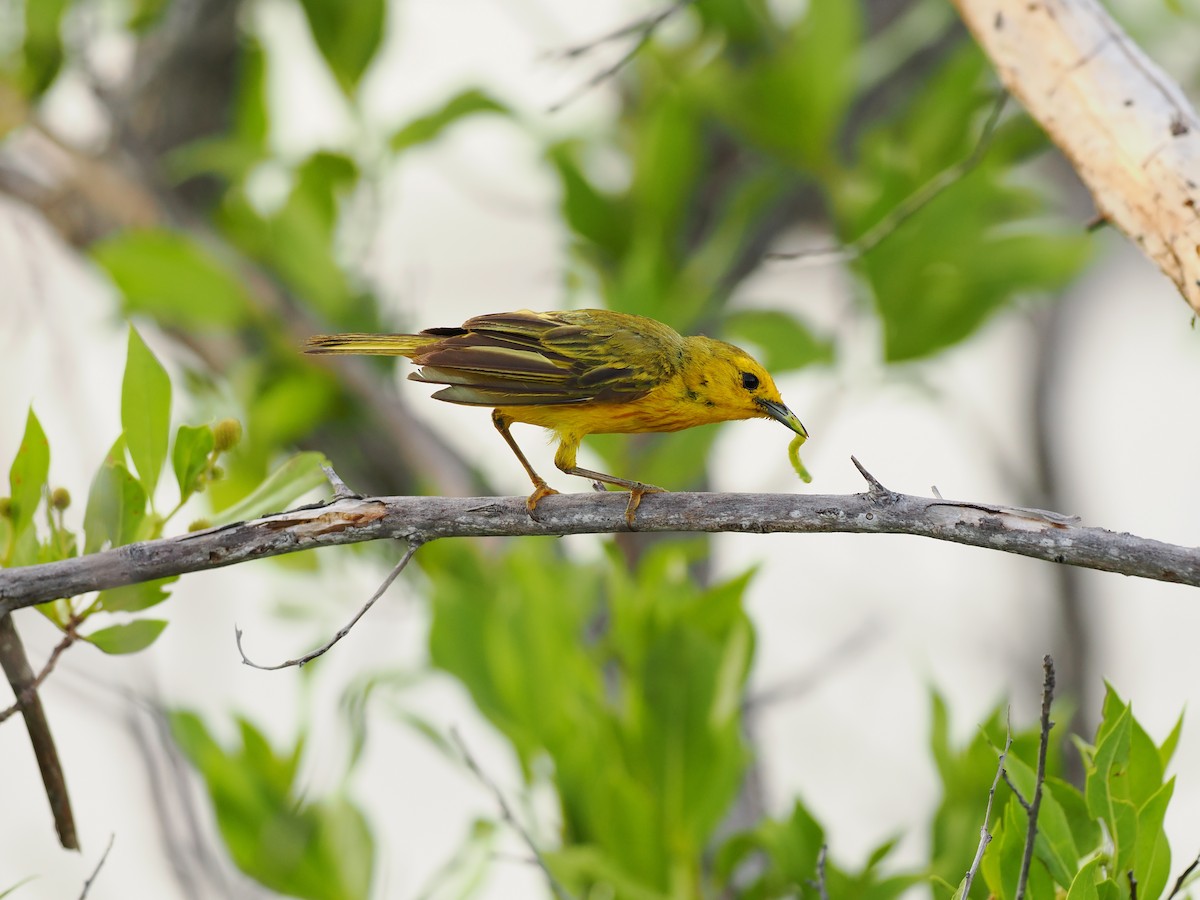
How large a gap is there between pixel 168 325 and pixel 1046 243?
3.92 metres

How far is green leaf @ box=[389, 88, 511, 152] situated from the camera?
457cm

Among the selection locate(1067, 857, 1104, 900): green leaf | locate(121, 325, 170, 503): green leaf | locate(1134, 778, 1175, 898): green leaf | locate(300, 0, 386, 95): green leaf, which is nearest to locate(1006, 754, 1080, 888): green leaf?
locate(1134, 778, 1175, 898): green leaf

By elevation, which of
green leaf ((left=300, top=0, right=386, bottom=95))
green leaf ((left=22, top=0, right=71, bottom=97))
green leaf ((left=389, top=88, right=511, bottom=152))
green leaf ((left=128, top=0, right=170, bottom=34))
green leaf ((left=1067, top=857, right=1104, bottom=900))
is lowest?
green leaf ((left=1067, top=857, right=1104, bottom=900))

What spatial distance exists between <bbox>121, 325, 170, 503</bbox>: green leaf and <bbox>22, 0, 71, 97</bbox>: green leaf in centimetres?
288

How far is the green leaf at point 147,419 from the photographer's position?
2504mm

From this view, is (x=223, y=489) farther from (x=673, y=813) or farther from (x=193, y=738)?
(x=673, y=813)

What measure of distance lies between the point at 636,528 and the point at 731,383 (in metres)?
0.70

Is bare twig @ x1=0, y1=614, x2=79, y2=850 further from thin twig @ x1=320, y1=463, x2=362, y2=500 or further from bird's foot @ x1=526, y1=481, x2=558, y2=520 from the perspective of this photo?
bird's foot @ x1=526, y1=481, x2=558, y2=520

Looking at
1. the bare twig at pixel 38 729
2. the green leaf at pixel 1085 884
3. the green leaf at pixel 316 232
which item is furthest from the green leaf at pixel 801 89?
the bare twig at pixel 38 729

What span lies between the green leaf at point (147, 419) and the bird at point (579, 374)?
38 centimetres

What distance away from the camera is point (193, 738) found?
4016 mm

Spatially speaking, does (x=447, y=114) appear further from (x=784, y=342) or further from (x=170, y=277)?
(x=784, y=342)

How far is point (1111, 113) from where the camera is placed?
114 inches

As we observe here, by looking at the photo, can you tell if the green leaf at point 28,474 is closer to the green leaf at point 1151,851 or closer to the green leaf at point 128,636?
the green leaf at point 128,636
